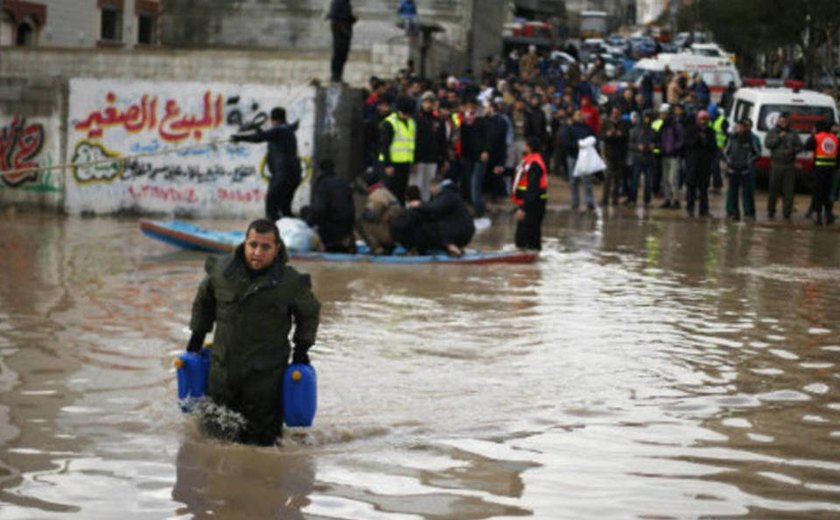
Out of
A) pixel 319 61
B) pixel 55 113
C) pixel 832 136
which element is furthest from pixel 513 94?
pixel 55 113

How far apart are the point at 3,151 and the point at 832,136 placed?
12.0 m

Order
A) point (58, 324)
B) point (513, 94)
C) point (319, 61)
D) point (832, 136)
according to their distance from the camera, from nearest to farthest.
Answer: point (58, 324) → point (832, 136) → point (513, 94) → point (319, 61)

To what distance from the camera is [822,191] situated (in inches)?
1028

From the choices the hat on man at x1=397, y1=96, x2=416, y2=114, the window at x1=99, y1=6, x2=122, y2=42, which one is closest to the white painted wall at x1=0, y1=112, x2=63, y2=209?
the hat on man at x1=397, y1=96, x2=416, y2=114

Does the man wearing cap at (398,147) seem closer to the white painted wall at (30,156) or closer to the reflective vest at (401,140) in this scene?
the reflective vest at (401,140)

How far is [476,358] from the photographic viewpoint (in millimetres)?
12672

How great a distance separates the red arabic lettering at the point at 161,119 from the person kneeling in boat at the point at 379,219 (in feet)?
19.1

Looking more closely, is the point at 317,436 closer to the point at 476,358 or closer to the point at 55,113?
the point at 476,358

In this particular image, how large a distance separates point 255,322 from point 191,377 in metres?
0.49

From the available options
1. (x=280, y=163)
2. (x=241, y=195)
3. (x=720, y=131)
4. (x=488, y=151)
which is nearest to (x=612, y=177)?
(x=488, y=151)

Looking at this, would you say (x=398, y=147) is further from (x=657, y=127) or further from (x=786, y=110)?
(x=786, y=110)

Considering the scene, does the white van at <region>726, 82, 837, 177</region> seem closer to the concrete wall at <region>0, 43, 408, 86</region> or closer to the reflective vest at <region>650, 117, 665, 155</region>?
the reflective vest at <region>650, 117, 665, 155</region>

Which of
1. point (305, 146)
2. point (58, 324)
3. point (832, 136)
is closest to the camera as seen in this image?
point (58, 324)

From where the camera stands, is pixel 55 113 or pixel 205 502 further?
pixel 55 113
